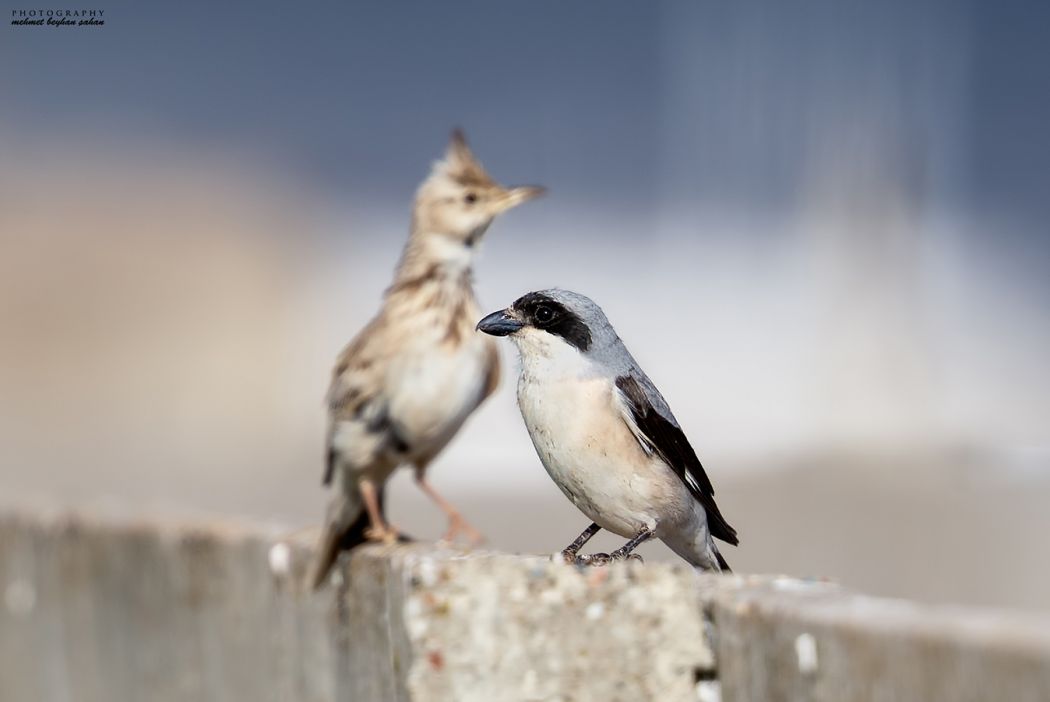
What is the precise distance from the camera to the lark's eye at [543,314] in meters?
3.41

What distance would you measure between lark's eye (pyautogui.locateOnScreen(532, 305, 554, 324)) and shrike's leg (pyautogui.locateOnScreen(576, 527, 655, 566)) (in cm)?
48

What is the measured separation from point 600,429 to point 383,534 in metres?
0.96

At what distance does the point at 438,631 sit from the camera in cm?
315

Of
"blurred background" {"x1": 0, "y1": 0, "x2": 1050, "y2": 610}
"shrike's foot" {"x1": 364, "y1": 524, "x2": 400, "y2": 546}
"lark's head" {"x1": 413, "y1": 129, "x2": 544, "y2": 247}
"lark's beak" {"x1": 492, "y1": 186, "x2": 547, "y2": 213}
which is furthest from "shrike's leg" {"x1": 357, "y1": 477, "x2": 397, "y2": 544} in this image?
"blurred background" {"x1": 0, "y1": 0, "x2": 1050, "y2": 610}

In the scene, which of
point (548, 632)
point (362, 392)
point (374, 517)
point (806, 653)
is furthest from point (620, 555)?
point (362, 392)

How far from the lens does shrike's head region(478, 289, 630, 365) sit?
3.38 m

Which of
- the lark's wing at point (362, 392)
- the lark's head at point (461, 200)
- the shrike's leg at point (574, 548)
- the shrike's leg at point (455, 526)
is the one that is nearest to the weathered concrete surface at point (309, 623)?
the shrike's leg at point (574, 548)

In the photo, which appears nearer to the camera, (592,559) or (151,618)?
(592,559)

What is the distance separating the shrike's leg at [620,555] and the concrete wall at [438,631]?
10 cm

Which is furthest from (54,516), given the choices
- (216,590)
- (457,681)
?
(457,681)

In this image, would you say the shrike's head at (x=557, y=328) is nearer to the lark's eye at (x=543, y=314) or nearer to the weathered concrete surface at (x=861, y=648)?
the lark's eye at (x=543, y=314)

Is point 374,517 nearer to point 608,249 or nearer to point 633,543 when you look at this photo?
point 633,543

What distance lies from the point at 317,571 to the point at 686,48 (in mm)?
8447

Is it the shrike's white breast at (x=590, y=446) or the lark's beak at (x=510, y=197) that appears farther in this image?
the lark's beak at (x=510, y=197)
